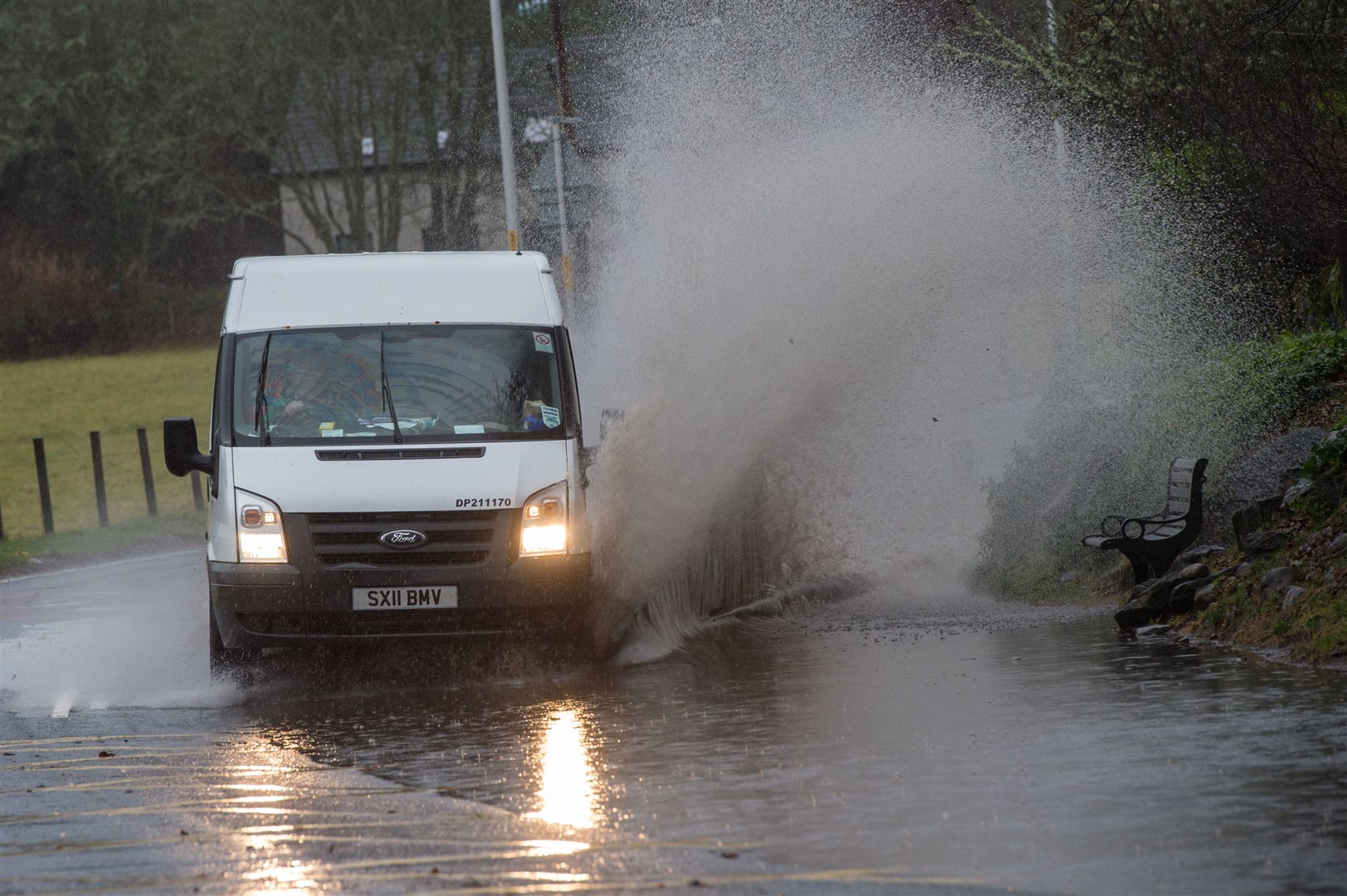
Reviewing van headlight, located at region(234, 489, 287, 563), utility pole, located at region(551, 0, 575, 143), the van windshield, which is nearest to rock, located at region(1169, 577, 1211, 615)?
the van windshield

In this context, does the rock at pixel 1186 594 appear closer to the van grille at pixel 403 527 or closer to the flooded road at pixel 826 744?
the flooded road at pixel 826 744

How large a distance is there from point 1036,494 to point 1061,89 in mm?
6274

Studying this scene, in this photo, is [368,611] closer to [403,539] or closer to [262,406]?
[403,539]

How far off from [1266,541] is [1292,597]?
0.96 meters

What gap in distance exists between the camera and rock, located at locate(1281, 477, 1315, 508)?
1180cm

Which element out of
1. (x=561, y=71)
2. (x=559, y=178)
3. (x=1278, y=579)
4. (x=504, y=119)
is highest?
(x=561, y=71)

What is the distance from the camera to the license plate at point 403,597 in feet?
37.3

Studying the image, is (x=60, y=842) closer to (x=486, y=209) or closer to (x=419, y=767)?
(x=419, y=767)

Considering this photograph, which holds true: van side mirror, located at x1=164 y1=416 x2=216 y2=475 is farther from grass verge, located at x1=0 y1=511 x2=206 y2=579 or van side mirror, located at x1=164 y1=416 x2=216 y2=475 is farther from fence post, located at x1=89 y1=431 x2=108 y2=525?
fence post, located at x1=89 y1=431 x2=108 y2=525

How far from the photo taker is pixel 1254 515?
12.2m

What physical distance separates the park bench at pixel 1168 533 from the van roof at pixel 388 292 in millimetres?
3854

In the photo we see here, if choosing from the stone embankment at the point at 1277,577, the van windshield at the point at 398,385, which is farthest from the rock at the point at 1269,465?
the van windshield at the point at 398,385

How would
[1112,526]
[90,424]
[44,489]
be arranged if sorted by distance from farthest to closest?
[90,424] < [44,489] < [1112,526]

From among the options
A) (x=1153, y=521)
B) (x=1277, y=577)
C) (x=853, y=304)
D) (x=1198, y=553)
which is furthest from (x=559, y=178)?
(x=1277, y=577)
